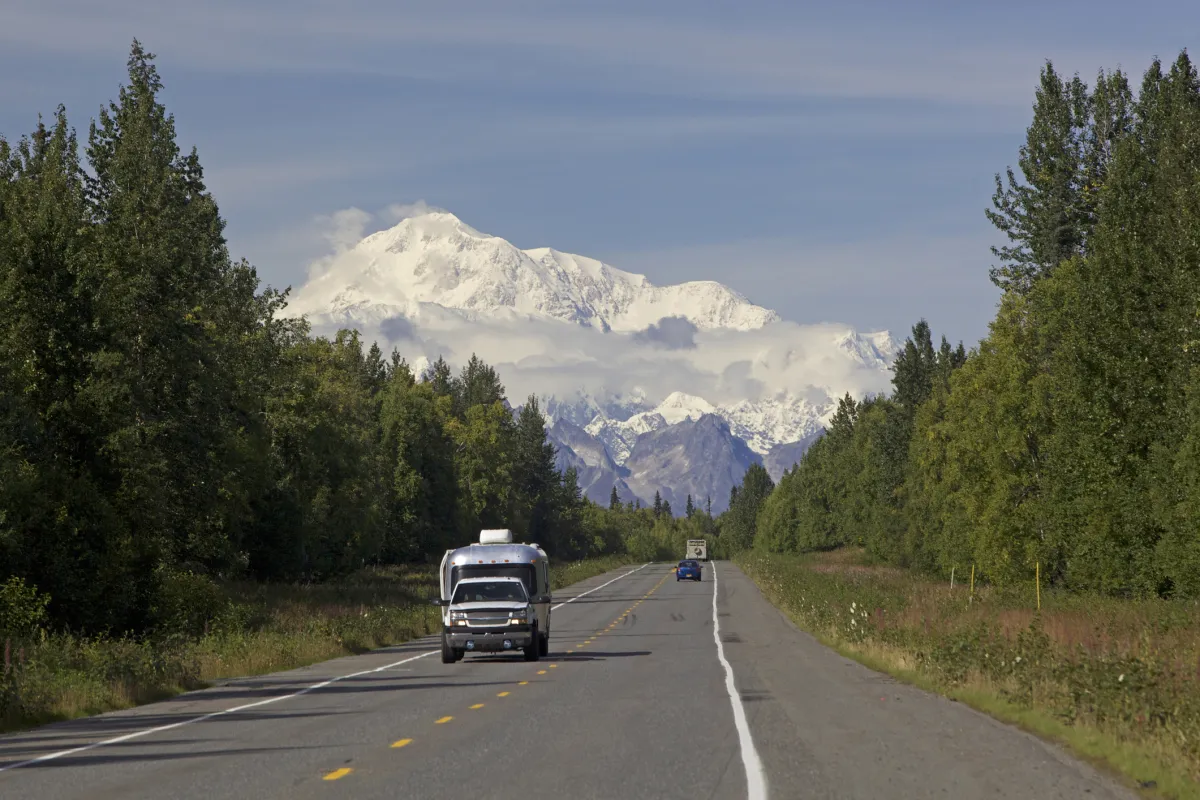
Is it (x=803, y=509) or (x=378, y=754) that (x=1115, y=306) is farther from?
(x=803, y=509)

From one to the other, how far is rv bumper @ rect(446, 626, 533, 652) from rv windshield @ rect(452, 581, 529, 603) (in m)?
0.72

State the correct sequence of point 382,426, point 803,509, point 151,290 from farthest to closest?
point 803,509 < point 382,426 < point 151,290

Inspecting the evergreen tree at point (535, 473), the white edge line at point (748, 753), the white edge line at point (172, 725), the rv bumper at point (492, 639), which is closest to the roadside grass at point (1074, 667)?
the white edge line at point (748, 753)

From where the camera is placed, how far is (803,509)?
174 meters

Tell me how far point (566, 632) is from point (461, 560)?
40.3 ft

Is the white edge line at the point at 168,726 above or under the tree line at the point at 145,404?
under

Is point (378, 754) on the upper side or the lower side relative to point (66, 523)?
lower

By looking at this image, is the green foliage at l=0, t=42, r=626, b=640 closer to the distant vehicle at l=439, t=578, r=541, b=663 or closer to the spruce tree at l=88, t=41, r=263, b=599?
the spruce tree at l=88, t=41, r=263, b=599

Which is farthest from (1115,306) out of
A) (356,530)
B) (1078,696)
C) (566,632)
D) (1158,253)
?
(356,530)

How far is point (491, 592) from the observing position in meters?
31.6

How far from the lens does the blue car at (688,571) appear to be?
342ft

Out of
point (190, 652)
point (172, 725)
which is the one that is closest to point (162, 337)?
point (190, 652)

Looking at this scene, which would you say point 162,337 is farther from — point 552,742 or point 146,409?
point 552,742

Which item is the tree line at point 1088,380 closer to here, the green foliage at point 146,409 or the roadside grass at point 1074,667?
the roadside grass at point 1074,667
